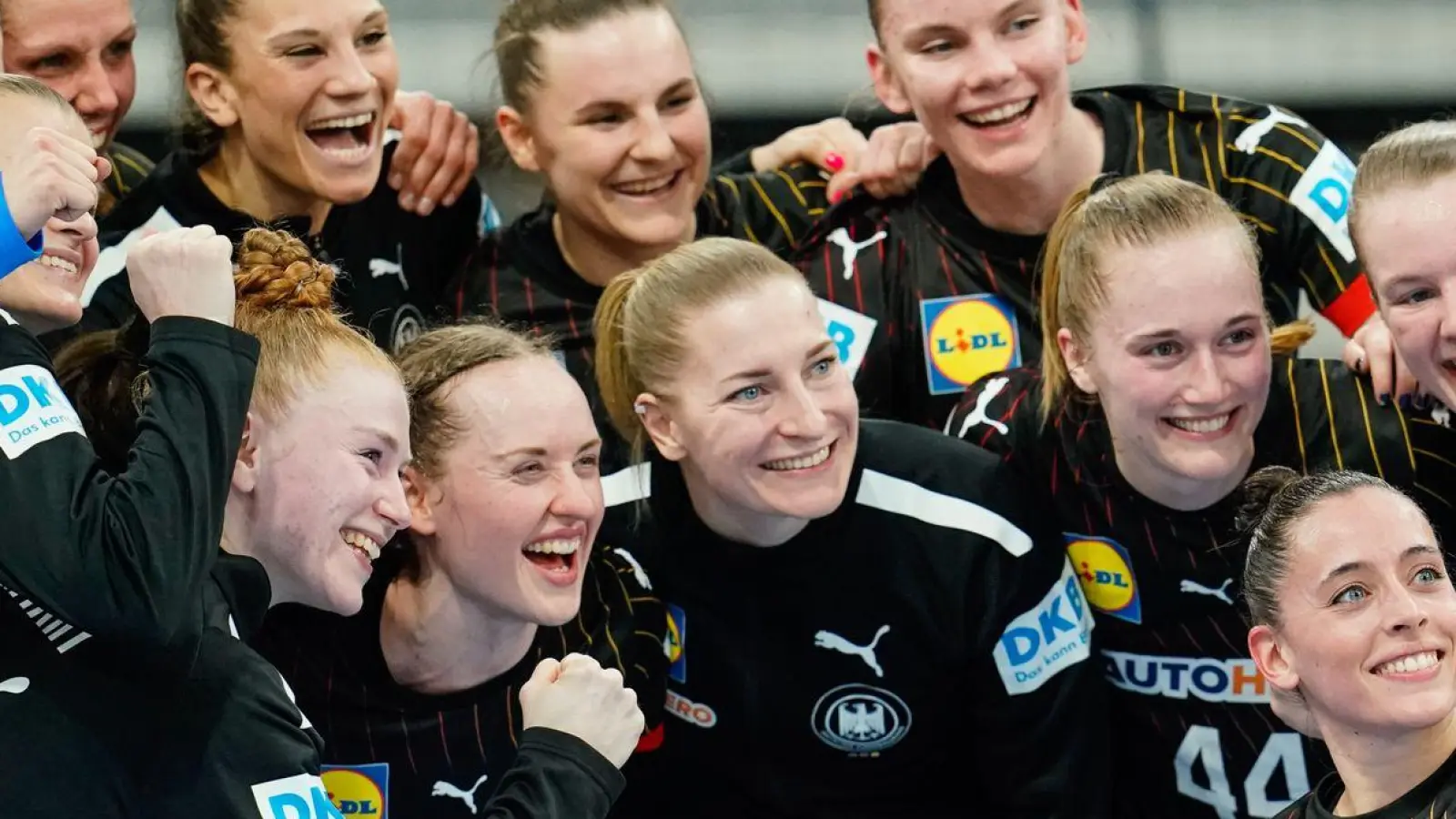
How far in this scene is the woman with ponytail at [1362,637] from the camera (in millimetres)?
2727

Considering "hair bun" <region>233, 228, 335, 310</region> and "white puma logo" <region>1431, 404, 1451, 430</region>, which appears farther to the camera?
"white puma logo" <region>1431, 404, 1451, 430</region>

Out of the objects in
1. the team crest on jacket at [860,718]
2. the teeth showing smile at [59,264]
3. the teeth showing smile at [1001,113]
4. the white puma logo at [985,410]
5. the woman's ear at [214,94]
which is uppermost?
the teeth showing smile at [59,264]

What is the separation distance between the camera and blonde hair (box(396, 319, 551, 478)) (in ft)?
10.7

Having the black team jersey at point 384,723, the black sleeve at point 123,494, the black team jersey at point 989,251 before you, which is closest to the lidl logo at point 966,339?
the black team jersey at point 989,251

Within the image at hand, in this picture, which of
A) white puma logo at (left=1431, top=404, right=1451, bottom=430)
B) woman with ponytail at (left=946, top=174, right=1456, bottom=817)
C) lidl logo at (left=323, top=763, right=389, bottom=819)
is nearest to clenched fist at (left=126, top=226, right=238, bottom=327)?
lidl logo at (left=323, top=763, right=389, bottom=819)

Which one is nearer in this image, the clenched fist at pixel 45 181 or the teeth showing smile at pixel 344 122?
the clenched fist at pixel 45 181

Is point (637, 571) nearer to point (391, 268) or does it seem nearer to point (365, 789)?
point (365, 789)

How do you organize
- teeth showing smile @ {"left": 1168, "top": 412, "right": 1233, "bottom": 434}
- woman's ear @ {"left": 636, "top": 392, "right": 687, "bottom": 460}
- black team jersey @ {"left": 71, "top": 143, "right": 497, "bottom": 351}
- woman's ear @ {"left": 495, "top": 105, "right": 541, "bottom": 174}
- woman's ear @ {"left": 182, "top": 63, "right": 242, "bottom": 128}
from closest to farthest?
1. teeth showing smile @ {"left": 1168, "top": 412, "right": 1233, "bottom": 434}
2. woman's ear @ {"left": 636, "top": 392, "right": 687, "bottom": 460}
3. black team jersey @ {"left": 71, "top": 143, "right": 497, "bottom": 351}
4. woman's ear @ {"left": 182, "top": 63, "right": 242, "bottom": 128}
5. woman's ear @ {"left": 495, "top": 105, "right": 541, "bottom": 174}

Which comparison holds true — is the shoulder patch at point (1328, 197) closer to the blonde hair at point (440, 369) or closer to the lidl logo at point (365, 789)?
the blonde hair at point (440, 369)

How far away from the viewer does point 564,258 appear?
4.00m

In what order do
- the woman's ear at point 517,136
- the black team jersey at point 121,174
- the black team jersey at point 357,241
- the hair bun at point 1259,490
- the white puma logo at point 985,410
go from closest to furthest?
the hair bun at point 1259,490, the white puma logo at point 985,410, the black team jersey at point 357,241, the black team jersey at point 121,174, the woman's ear at point 517,136

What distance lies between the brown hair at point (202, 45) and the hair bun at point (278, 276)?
784mm

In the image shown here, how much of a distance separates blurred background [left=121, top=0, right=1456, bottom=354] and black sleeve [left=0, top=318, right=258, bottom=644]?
3.79 metres

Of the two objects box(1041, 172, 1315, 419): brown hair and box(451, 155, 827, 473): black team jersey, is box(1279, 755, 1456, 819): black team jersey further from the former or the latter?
box(451, 155, 827, 473): black team jersey
